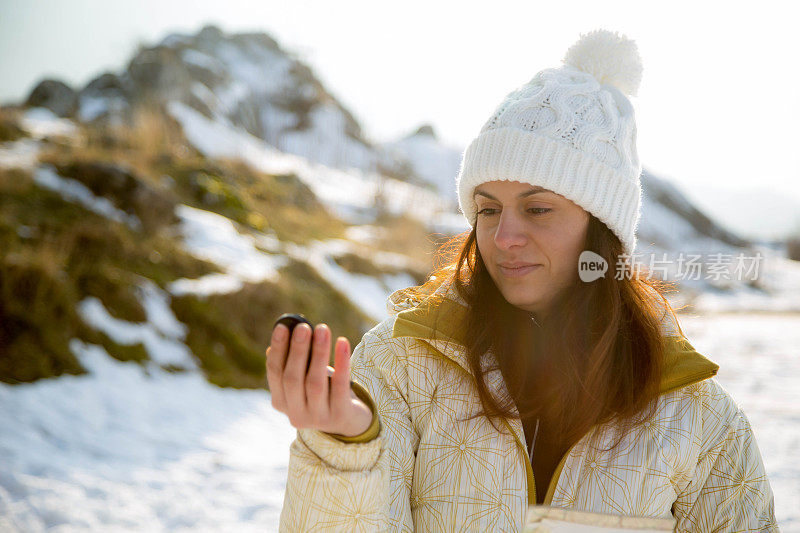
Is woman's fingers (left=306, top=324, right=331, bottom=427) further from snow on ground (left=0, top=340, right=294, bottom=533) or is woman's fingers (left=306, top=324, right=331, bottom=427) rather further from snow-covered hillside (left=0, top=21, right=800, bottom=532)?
snow on ground (left=0, top=340, right=294, bottom=533)

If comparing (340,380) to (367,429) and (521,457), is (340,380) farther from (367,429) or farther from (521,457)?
(521,457)

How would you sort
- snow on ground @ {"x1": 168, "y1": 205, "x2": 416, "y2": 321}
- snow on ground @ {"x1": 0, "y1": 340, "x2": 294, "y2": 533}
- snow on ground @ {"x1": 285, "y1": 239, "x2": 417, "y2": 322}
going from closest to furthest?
snow on ground @ {"x1": 0, "y1": 340, "x2": 294, "y2": 533}
snow on ground @ {"x1": 168, "y1": 205, "x2": 416, "y2": 321}
snow on ground @ {"x1": 285, "y1": 239, "x2": 417, "y2": 322}

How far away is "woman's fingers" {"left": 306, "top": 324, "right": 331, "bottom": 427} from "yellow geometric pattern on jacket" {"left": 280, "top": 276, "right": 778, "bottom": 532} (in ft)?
1.26

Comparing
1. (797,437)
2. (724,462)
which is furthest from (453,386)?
(797,437)

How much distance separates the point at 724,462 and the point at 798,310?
1598 cm

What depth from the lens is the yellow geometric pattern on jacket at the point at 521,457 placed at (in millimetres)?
1375

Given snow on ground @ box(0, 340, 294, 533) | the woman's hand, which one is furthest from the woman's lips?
snow on ground @ box(0, 340, 294, 533)

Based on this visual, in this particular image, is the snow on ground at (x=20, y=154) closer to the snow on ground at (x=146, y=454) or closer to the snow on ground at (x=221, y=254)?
the snow on ground at (x=221, y=254)

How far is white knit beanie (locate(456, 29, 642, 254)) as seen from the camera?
1589 mm

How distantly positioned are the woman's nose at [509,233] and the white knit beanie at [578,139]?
126mm

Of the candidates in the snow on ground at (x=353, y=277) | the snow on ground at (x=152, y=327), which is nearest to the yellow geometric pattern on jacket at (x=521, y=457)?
the snow on ground at (x=152, y=327)

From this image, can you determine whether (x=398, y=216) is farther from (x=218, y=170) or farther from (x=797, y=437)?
(x=797, y=437)

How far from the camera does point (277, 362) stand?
97cm

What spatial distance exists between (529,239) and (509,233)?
0.21ft
